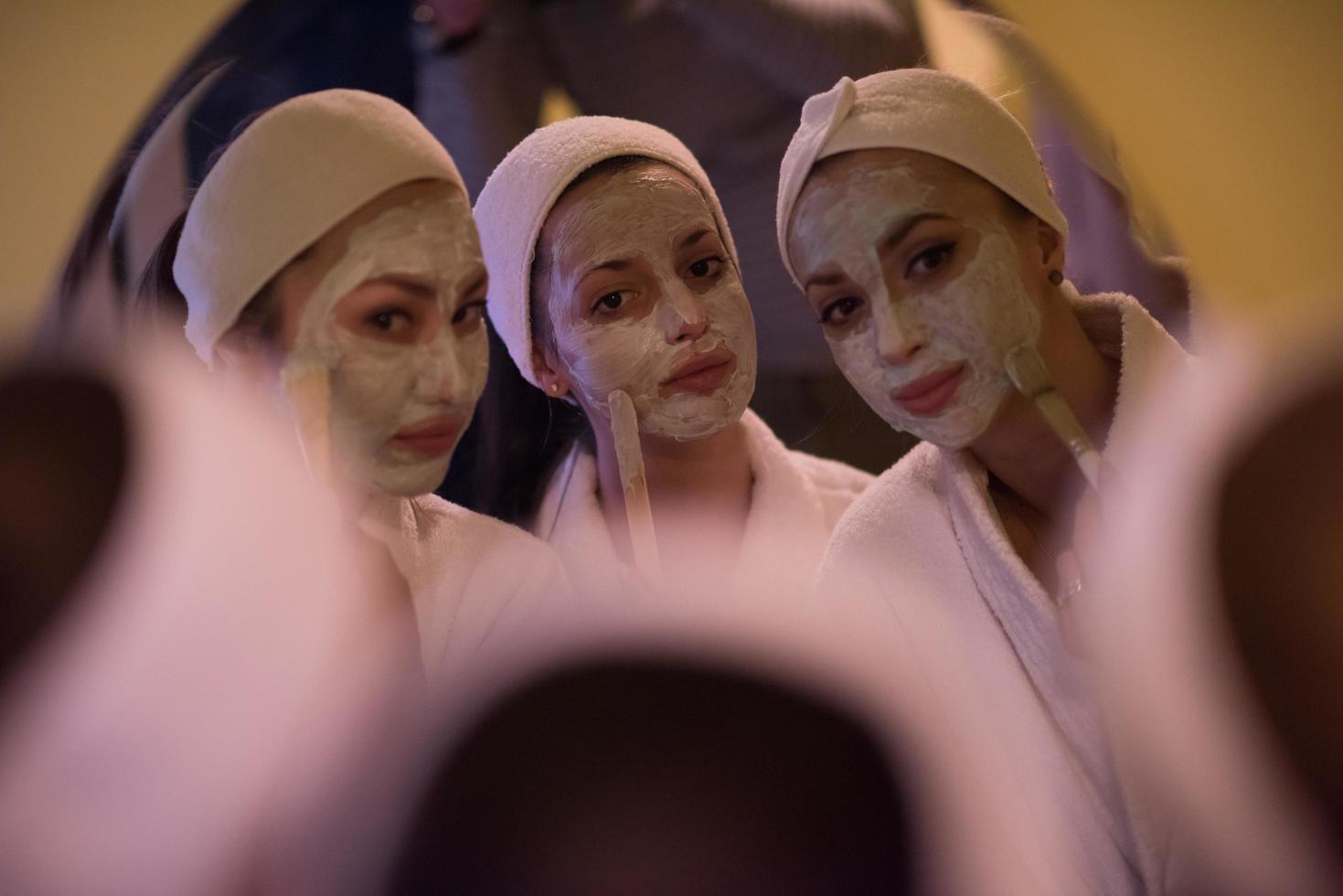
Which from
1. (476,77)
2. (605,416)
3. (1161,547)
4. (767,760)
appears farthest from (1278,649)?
(476,77)

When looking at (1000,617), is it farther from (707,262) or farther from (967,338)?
(707,262)

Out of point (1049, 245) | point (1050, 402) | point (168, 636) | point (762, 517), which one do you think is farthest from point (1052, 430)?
point (168, 636)

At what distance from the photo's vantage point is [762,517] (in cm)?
98

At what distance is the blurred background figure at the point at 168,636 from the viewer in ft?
2.25

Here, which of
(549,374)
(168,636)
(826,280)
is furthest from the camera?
(549,374)

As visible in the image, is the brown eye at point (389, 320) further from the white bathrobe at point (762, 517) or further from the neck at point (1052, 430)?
the neck at point (1052, 430)

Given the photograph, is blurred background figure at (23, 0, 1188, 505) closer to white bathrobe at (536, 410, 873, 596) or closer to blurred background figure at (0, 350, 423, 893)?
white bathrobe at (536, 410, 873, 596)

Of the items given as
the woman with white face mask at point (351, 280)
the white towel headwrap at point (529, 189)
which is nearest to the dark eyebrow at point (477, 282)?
the woman with white face mask at point (351, 280)

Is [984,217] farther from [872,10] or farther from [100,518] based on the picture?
[100,518]

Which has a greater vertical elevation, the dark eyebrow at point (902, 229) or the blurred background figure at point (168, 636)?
the dark eyebrow at point (902, 229)

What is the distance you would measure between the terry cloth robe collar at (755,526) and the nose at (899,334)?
0.76 ft

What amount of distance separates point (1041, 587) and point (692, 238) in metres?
0.37

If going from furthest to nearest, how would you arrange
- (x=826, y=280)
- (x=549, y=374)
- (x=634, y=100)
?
(x=634, y=100)
(x=549, y=374)
(x=826, y=280)

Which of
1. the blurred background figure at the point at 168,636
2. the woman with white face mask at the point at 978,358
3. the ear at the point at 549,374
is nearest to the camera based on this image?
the blurred background figure at the point at 168,636
